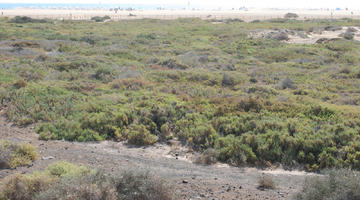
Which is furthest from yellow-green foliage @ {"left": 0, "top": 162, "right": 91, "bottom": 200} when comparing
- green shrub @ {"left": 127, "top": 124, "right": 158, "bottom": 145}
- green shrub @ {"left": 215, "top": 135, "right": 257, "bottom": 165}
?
green shrub @ {"left": 215, "top": 135, "right": 257, "bottom": 165}

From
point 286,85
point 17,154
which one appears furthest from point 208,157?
point 286,85

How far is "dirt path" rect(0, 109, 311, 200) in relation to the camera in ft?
23.7

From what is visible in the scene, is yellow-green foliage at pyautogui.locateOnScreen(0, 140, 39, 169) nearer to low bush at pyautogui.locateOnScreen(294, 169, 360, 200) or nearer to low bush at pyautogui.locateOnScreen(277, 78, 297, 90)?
low bush at pyautogui.locateOnScreen(294, 169, 360, 200)

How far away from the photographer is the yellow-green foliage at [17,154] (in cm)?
793

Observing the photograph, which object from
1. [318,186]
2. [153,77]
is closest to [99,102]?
[153,77]

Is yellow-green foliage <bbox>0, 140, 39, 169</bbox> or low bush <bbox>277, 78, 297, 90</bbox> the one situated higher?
low bush <bbox>277, 78, 297, 90</bbox>

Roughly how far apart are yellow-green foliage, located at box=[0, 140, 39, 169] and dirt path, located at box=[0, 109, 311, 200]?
0.20 metres

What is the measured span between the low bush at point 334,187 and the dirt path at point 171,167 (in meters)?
0.97

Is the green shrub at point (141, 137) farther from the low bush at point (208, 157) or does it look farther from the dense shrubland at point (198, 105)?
the low bush at point (208, 157)

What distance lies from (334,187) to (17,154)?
7.42 metres

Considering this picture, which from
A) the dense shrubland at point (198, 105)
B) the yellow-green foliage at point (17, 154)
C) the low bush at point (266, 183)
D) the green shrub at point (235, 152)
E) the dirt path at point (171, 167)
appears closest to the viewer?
the dirt path at point (171, 167)

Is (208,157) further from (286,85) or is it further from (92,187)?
(286,85)

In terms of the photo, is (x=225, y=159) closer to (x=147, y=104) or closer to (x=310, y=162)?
(x=310, y=162)

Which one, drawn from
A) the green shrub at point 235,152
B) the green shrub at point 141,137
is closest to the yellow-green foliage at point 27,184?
the green shrub at point 141,137
